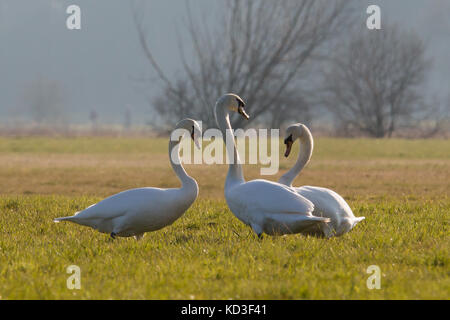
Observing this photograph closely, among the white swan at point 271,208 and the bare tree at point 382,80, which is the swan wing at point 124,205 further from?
the bare tree at point 382,80

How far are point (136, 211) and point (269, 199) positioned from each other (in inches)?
58.9

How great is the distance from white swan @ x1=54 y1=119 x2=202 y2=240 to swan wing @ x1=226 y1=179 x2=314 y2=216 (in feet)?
2.13

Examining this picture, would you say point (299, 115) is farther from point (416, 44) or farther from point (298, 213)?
point (298, 213)

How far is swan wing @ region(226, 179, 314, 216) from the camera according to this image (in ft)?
22.9

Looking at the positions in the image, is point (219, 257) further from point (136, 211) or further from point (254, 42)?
point (254, 42)

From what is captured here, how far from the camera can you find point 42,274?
19.0ft

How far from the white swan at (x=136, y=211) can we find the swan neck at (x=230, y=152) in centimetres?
71

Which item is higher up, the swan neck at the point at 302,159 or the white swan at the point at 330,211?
the swan neck at the point at 302,159

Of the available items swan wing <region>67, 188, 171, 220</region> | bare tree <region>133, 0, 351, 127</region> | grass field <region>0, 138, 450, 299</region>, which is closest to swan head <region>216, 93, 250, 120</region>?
grass field <region>0, 138, 450, 299</region>

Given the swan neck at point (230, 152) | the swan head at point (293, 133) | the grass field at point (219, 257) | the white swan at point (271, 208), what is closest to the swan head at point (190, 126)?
the swan neck at point (230, 152)

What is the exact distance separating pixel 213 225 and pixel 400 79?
58.3m

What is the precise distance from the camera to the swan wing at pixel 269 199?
22.9ft

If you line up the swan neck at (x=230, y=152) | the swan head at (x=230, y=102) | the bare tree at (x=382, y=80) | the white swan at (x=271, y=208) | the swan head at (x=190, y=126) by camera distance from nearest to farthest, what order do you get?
the white swan at (x=271, y=208) < the swan head at (x=190, y=126) < the swan neck at (x=230, y=152) < the swan head at (x=230, y=102) < the bare tree at (x=382, y=80)
